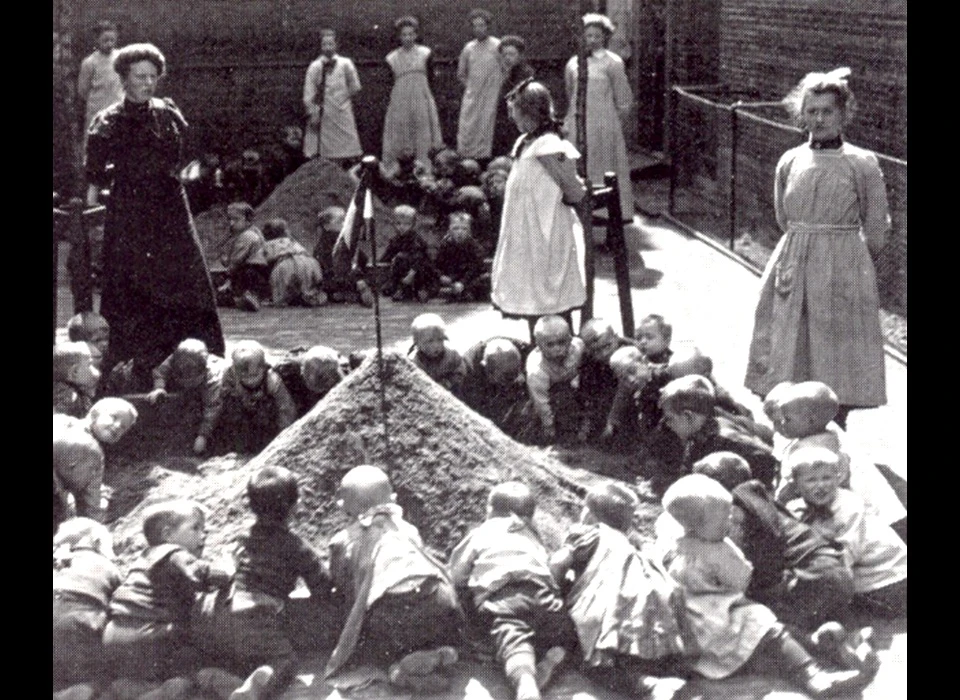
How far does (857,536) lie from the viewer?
7.05m

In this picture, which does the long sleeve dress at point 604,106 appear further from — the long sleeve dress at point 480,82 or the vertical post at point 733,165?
the long sleeve dress at point 480,82

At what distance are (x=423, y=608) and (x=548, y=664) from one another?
50 cm

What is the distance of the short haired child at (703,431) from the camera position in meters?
7.79

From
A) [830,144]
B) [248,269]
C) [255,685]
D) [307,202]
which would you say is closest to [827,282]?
[830,144]

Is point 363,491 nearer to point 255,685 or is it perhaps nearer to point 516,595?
point 516,595

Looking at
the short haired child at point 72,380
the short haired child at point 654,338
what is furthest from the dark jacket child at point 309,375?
the short haired child at point 654,338

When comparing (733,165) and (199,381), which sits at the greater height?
(733,165)

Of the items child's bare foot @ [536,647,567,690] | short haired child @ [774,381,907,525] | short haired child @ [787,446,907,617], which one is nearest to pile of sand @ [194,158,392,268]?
short haired child @ [774,381,907,525]

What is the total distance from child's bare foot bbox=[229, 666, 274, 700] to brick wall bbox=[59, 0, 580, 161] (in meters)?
15.5

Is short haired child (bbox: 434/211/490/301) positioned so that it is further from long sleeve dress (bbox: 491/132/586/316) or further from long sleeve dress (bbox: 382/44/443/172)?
long sleeve dress (bbox: 382/44/443/172)

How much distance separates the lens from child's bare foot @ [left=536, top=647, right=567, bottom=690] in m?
6.35

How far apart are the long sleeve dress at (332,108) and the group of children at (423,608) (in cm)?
1344
